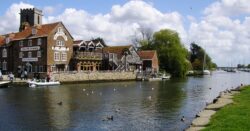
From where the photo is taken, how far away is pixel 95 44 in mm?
91688

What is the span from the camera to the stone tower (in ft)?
300

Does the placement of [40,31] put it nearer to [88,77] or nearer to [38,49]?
[38,49]

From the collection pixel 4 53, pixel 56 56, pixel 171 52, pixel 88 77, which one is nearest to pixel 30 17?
pixel 4 53

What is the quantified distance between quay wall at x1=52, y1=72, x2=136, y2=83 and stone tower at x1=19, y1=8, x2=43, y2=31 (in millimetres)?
21515

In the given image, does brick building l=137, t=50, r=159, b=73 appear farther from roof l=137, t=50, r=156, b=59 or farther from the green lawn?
the green lawn

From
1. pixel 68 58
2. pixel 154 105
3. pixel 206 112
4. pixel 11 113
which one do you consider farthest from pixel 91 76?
pixel 206 112

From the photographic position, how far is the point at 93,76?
269 feet

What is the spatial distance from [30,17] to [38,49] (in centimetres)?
1595

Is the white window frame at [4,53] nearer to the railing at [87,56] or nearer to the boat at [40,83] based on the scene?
the railing at [87,56]

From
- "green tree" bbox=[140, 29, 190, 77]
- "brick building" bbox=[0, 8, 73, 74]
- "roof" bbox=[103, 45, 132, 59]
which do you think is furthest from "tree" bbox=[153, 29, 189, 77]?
"brick building" bbox=[0, 8, 73, 74]

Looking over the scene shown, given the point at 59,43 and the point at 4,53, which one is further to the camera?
the point at 4,53

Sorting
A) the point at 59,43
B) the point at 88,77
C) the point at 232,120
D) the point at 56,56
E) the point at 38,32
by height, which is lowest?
the point at 232,120

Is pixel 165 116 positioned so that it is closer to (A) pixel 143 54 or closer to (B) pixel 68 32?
(B) pixel 68 32

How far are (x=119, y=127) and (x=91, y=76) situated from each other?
56.4 metres
